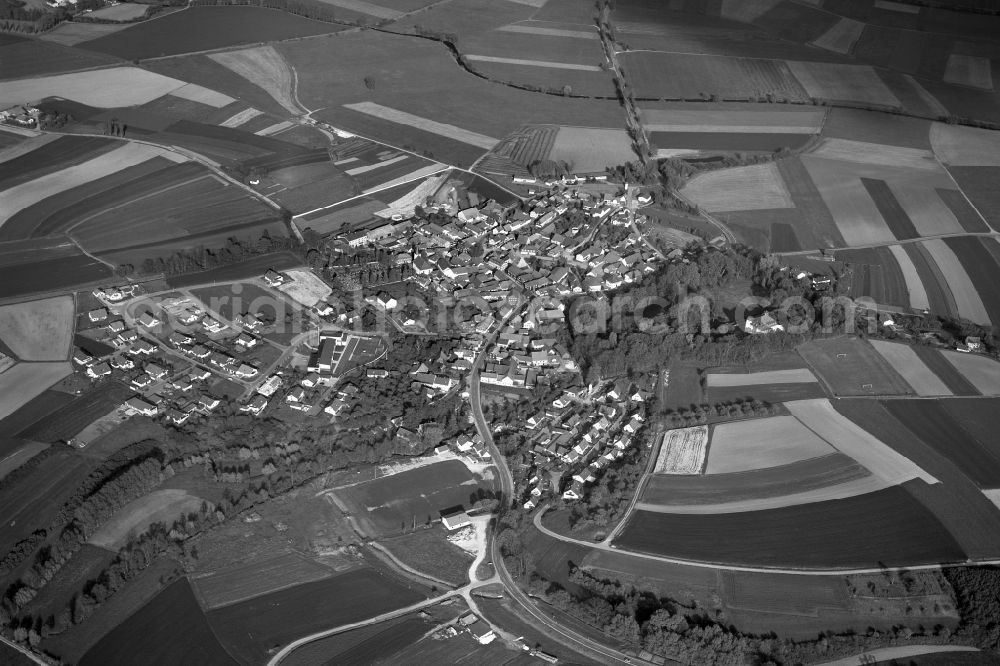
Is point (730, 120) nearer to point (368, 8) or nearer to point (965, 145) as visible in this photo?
point (965, 145)

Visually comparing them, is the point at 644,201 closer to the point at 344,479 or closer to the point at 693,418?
the point at 693,418

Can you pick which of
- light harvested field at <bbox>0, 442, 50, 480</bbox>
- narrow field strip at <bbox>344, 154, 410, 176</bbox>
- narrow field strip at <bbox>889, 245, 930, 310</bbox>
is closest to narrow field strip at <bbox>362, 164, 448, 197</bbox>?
narrow field strip at <bbox>344, 154, 410, 176</bbox>

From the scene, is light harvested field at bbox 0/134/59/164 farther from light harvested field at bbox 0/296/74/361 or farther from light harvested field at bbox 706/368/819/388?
light harvested field at bbox 706/368/819/388

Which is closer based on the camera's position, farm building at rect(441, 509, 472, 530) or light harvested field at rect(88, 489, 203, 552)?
light harvested field at rect(88, 489, 203, 552)

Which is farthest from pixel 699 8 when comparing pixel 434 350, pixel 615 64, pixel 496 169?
pixel 434 350

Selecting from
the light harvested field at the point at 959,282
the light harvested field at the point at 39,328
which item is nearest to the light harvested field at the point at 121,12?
the light harvested field at the point at 39,328

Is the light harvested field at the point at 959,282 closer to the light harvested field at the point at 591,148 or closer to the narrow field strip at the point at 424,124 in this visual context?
the light harvested field at the point at 591,148
